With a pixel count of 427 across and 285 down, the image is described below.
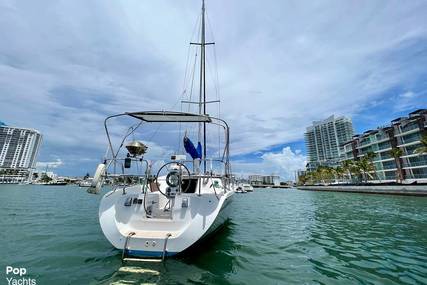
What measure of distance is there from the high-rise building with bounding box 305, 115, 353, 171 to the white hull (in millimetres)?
134961

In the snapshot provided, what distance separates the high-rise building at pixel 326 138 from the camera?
13175 centimetres

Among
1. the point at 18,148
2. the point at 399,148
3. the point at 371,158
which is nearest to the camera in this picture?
the point at 399,148

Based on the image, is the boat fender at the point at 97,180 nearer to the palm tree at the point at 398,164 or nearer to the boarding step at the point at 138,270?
the boarding step at the point at 138,270

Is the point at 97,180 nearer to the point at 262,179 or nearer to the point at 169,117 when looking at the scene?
the point at 169,117

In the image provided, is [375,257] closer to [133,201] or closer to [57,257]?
[133,201]

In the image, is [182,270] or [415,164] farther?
[415,164]

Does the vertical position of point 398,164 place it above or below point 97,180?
above

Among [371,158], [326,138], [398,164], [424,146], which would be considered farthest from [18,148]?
[326,138]

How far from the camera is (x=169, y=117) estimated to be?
6.80 m

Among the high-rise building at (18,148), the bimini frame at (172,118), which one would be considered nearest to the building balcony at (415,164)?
the bimini frame at (172,118)

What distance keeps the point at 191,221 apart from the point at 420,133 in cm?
5866

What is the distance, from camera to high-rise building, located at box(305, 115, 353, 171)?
432 feet

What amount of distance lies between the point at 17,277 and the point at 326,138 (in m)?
156

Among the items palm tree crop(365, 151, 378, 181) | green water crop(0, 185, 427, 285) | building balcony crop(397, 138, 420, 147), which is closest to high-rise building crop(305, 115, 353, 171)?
palm tree crop(365, 151, 378, 181)
